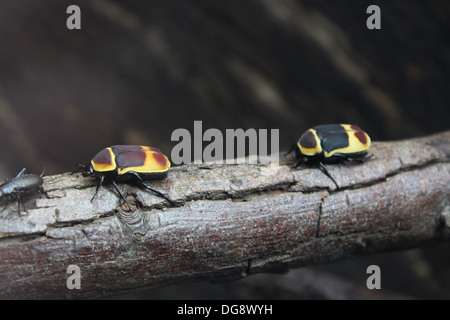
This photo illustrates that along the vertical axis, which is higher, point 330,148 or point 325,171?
point 330,148

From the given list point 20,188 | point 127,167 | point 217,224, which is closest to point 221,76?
point 127,167

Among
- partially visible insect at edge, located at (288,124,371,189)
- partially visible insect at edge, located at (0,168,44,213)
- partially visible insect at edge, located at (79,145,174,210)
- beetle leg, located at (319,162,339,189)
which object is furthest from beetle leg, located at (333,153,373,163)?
partially visible insect at edge, located at (0,168,44,213)

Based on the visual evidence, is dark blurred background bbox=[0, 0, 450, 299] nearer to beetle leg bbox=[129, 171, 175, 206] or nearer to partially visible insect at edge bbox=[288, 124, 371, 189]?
partially visible insect at edge bbox=[288, 124, 371, 189]

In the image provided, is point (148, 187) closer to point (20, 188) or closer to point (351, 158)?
point (20, 188)

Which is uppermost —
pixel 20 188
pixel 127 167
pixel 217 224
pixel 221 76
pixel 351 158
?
pixel 221 76

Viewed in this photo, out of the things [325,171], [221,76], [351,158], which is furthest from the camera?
[221,76]

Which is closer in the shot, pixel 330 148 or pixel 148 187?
pixel 148 187
